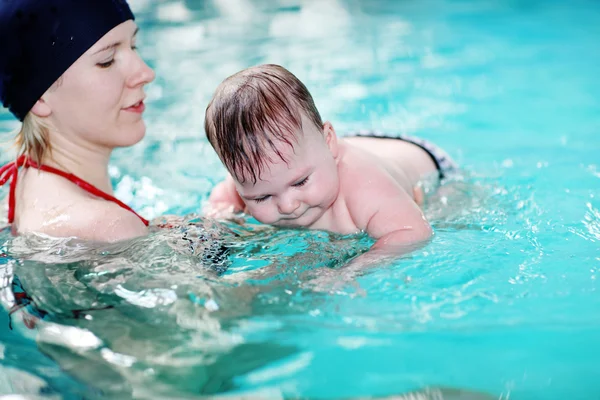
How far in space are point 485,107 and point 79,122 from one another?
133 inches

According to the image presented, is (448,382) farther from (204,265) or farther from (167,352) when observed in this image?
(204,265)

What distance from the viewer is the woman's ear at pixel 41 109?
299cm

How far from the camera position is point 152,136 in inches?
201

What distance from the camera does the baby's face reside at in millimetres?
2568

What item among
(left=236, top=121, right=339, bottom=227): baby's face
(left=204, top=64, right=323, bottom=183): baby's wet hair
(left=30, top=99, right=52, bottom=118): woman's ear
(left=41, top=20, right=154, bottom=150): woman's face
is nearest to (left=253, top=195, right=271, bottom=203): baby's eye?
(left=236, top=121, right=339, bottom=227): baby's face

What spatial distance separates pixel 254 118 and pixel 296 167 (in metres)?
0.24

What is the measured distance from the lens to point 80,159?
10.3ft

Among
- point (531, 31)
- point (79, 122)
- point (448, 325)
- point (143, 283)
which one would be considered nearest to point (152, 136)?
point (79, 122)

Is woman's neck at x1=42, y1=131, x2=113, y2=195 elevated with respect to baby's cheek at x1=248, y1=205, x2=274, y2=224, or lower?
elevated

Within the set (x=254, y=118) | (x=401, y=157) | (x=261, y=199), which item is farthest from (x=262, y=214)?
(x=401, y=157)

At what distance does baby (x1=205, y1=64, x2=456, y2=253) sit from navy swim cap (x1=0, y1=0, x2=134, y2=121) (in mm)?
735

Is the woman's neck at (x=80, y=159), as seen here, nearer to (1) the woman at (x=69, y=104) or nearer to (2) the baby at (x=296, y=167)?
(1) the woman at (x=69, y=104)

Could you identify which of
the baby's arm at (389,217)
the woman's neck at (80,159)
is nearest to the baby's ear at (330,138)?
the baby's arm at (389,217)

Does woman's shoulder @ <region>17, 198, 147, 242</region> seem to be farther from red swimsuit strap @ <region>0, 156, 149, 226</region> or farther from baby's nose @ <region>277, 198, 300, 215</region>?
baby's nose @ <region>277, 198, 300, 215</region>
